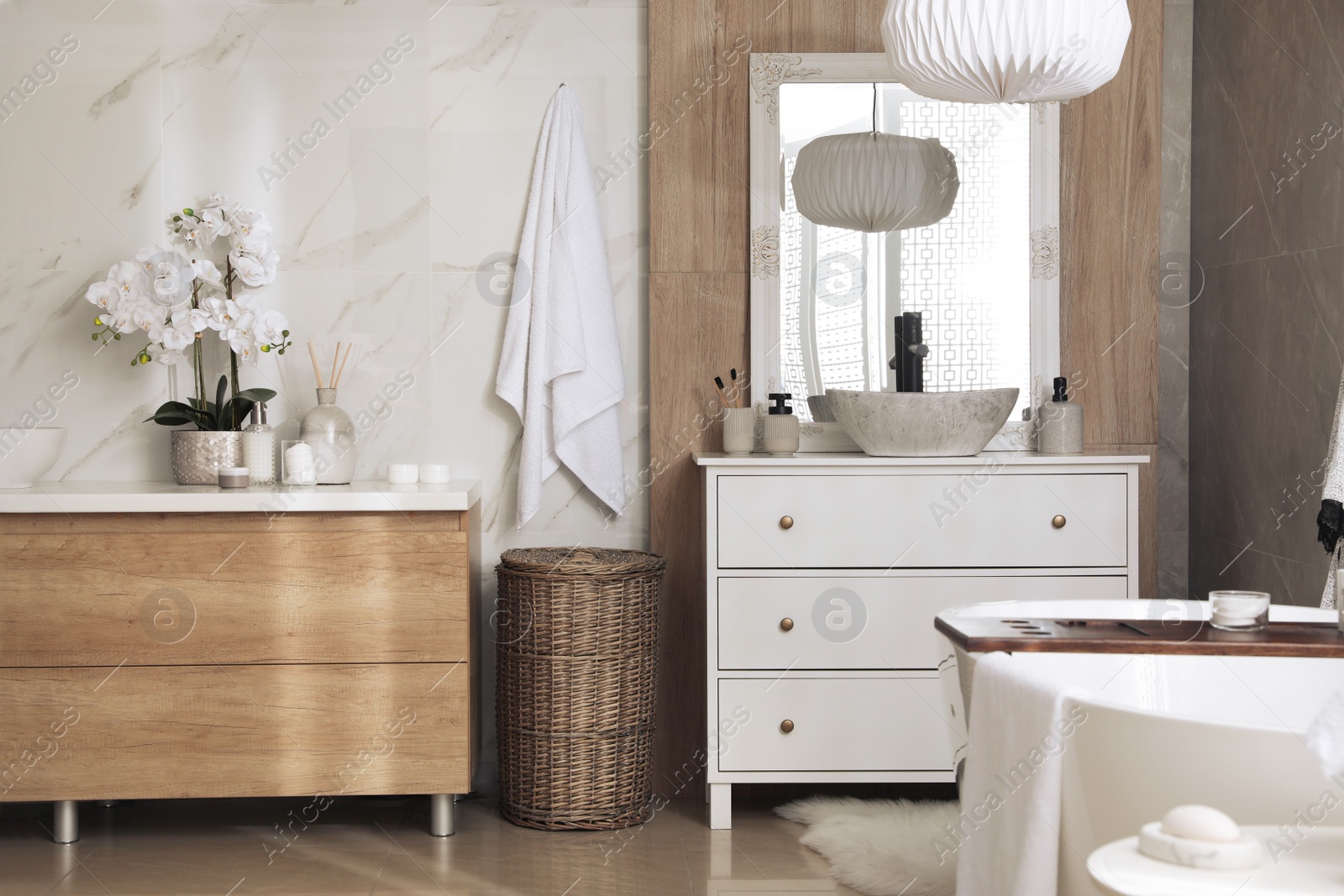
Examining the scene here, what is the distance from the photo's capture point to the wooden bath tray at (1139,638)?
1490 mm

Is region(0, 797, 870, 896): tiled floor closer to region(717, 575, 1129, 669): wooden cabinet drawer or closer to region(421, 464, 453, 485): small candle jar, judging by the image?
region(717, 575, 1129, 669): wooden cabinet drawer

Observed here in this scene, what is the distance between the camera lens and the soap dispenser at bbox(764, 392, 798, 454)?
266cm

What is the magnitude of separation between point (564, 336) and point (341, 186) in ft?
2.36

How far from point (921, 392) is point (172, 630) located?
1758mm

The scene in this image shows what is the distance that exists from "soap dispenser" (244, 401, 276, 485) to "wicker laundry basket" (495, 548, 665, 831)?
61cm

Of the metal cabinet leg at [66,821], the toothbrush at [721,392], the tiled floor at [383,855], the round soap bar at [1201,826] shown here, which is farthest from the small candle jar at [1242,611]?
the metal cabinet leg at [66,821]

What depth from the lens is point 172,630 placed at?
7.73 ft

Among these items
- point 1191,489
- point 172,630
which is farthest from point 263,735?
point 1191,489

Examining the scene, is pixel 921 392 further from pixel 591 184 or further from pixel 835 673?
pixel 591 184

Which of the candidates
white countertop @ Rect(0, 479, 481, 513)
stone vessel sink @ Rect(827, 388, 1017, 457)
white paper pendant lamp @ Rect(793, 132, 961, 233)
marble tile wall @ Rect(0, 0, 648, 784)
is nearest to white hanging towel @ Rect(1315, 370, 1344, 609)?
stone vessel sink @ Rect(827, 388, 1017, 457)

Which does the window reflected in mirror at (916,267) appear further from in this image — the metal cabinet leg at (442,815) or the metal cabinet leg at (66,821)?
the metal cabinet leg at (66,821)

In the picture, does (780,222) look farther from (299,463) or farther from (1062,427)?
(299,463)

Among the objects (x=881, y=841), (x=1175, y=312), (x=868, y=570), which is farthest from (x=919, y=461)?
(x=1175, y=312)

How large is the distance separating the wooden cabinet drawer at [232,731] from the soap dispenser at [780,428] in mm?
916
